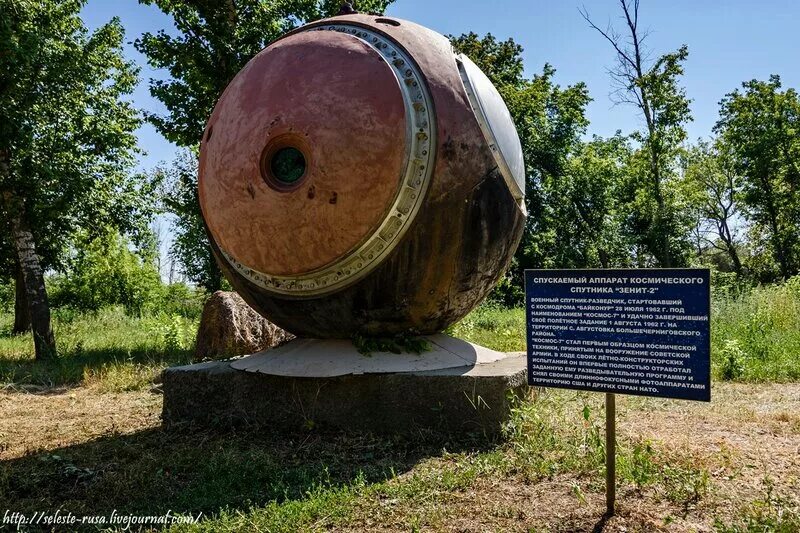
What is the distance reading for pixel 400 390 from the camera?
178 inches

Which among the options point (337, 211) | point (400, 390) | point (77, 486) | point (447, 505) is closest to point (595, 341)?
point (447, 505)

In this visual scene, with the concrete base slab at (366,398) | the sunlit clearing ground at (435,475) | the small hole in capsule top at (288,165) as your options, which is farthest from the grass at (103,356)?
the small hole in capsule top at (288,165)

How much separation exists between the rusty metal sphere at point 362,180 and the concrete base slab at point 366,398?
467 millimetres

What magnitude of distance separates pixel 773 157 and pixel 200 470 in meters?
30.6

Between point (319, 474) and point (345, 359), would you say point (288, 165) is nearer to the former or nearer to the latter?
point (345, 359)

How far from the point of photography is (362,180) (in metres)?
4.27

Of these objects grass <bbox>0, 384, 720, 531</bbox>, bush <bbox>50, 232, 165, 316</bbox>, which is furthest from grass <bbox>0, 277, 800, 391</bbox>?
bush <bbox>50, 232, 165, 316</bbox>

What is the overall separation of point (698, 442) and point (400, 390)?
2.15 metres

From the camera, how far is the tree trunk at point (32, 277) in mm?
10664

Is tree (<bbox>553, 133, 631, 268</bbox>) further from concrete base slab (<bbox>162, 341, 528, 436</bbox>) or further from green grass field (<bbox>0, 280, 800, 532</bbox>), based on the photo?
concrete base slab (<bbox>162, 341, 528, 436</bbox>)

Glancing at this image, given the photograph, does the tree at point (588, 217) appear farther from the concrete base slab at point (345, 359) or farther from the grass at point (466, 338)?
the concrete base slab at point (345, 359)

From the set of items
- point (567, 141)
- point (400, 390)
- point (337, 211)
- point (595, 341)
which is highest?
point (567, 141)

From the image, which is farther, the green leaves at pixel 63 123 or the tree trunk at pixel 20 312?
the tree trunk at pixel 20 312

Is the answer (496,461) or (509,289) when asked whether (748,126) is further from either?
(496,461)
